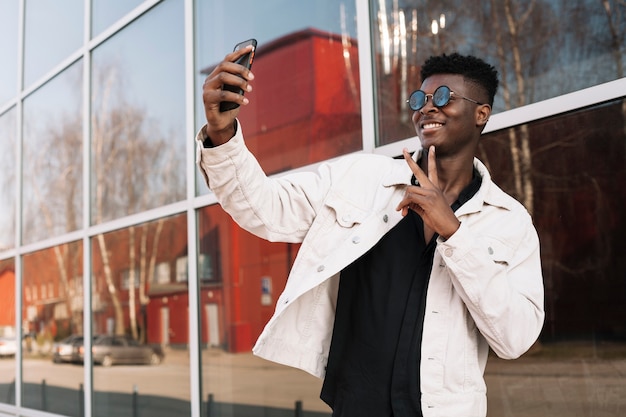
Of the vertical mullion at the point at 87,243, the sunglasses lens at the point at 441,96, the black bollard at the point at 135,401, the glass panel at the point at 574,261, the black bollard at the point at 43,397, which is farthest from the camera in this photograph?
the black bollard at the point at 43,397

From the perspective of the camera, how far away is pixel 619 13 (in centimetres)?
278

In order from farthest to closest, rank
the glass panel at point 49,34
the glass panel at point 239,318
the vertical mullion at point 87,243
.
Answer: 1. the glass panel at point 49,34
2. the vertical mullion at point 87,243
3. the glass panel at point 239,318

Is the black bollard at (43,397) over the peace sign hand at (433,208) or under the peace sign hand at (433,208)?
under

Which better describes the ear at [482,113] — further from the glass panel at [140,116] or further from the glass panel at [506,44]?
the glass panel at [140,116]

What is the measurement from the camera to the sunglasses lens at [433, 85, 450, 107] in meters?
2.21

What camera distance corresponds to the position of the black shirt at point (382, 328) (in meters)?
2.06

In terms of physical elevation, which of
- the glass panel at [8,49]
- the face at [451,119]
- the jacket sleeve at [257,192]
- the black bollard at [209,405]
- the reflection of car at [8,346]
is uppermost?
the glass panel at [8,49]

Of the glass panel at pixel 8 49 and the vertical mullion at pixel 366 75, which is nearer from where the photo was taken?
the vertical mullion at pixel 366 75

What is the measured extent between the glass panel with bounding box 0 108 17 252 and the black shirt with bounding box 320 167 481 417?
6.29 meters

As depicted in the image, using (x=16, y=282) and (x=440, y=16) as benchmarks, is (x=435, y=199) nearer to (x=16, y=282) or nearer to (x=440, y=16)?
(x=440, y=16)

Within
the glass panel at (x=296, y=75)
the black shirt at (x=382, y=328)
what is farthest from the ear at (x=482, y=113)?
the glass panel at (x=296, y=75)

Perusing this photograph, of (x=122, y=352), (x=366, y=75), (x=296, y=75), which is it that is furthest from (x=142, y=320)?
(x=366, y=75)

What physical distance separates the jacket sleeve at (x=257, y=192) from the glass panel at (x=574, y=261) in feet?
3.47

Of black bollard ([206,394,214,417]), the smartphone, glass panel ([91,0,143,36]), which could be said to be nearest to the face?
the smartphone
